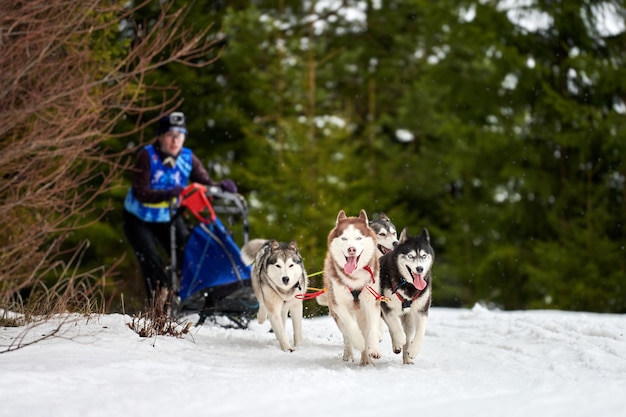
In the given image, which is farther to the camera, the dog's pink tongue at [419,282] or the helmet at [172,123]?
the helmet at [172,123]

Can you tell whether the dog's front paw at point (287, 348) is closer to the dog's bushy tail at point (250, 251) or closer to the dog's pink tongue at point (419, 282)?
the dog's bushy tail at point (250, 251)

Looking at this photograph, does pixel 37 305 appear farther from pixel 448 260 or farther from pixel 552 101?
pixel 448 260

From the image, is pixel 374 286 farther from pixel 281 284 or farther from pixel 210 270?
pixel 210 270

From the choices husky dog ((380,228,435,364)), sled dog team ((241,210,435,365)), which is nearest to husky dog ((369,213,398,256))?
sled dog team ((241,210,435,365))

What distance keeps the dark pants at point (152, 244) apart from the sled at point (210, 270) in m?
0.17

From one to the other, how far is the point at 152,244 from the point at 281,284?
1.82 metres

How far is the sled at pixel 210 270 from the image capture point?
6.49 meters

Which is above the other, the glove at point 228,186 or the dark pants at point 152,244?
the glove at point 228,186

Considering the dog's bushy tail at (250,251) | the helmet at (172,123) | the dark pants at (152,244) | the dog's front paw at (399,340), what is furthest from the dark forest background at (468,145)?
the dog's front paw at (399,340)

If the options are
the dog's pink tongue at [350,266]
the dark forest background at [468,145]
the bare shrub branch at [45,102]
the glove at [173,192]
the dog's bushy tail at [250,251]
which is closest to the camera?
the dog's pink tongue at [350,266]

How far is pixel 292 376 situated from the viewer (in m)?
4.36

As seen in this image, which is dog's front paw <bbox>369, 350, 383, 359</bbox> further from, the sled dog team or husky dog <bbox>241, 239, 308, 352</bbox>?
husky dog <bbox>241, 239, 308, 352</bbox>

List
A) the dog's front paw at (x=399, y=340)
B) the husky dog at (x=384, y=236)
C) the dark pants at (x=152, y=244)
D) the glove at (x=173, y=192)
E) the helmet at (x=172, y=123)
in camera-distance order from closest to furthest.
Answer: the dog's front paw at (x=399, y=340), the husky dog at (x=384, y=236), the glove at (x=173, y=192), the dark pants at (x=152, y=244), the helmet at (x=172, y=123)

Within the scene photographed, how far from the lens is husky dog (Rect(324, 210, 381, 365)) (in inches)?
192
